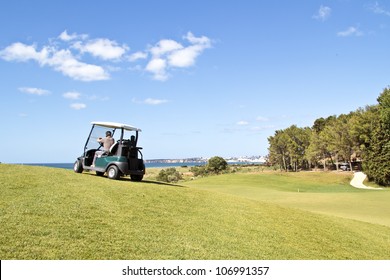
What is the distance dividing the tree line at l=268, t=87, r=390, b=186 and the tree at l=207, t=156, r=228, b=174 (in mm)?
16630

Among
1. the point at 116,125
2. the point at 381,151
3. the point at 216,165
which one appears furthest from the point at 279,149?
the point at 116,125

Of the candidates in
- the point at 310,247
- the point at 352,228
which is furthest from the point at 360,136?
the point at 310,247

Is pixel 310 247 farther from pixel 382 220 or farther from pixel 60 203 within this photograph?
pixel 382 220

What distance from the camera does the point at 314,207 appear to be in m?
28.0

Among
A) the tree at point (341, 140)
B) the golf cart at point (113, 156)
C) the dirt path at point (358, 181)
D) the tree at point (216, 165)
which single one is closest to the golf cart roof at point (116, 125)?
the golf cart at point (113, 156)

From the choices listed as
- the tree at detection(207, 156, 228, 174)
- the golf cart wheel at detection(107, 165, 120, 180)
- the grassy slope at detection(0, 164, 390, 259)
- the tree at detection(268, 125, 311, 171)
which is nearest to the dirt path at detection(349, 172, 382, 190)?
the tree at detection(268, 125, 311, 171)

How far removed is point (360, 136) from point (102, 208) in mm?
71586

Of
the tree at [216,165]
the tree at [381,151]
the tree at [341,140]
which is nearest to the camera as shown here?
the tree at [381,151]

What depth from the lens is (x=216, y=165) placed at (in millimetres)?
103375

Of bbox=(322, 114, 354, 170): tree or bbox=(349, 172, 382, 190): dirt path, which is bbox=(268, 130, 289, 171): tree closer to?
bbox=(322, 114, 354, 170): tree

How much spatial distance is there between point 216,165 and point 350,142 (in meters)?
38.4

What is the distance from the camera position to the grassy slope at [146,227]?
7691 mm

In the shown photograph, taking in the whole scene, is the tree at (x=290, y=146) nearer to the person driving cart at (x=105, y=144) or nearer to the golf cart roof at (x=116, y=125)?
the golf cart roof at (x=116, y=125)

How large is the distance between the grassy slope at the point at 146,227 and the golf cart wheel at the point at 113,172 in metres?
1.65
